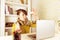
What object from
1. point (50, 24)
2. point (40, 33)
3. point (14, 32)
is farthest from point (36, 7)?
point (14, 32)

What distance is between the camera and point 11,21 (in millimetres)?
1772

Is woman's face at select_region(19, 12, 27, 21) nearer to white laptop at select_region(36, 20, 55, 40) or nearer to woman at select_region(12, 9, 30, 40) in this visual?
woman at select_region(12, 9, 30, 40)

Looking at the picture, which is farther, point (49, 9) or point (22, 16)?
point (49, 9)

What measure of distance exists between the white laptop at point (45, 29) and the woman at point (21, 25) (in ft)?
0.79

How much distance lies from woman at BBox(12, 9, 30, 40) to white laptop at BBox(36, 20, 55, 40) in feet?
0.79

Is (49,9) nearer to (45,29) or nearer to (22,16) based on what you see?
(45,29)

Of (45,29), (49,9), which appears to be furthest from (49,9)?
(45,29)

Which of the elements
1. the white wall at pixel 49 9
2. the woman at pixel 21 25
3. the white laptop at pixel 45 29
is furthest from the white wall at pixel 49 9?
the woman at pixel 21 25

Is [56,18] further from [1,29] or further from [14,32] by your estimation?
[1,29]

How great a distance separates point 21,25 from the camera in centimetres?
187

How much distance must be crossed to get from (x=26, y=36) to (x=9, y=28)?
0.35 m

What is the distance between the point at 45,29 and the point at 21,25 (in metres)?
0.41

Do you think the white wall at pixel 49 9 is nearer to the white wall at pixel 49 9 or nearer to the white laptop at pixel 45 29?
the white wall at pixel 49 9

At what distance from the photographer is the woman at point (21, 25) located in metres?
1.74
